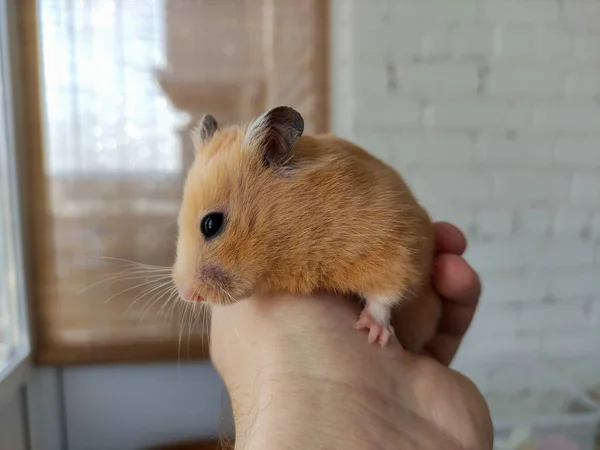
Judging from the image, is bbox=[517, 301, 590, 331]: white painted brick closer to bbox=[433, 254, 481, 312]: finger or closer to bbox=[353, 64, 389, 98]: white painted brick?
bbox=[353, 64, 389, 98]: white painted brick

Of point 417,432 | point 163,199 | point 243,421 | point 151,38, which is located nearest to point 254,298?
point 243,421

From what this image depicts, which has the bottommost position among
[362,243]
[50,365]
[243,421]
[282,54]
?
[50,365]

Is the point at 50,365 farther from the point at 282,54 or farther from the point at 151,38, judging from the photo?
the point at 282,54

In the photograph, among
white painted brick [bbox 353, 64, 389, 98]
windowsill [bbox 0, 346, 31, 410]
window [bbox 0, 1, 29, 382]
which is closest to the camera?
windowsill [bbox 0, 346, 31, 410]

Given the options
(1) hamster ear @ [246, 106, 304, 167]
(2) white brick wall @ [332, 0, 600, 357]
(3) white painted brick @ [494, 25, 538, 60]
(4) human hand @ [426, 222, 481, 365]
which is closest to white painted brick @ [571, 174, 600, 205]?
(2) white brick wall @ [332, 0, 600, 357]

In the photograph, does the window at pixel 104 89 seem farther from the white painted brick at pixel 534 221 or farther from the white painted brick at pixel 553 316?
the white painted brick at pixel 553 316

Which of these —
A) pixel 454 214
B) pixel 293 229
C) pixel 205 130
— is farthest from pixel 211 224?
pixel 454 214
